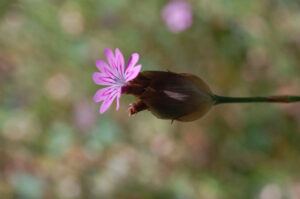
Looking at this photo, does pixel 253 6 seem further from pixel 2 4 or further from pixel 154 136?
pixel 2 4

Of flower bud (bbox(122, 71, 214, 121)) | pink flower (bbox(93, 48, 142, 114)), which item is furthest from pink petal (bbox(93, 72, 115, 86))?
flower bud (bbox(122, 71, 214, 121))

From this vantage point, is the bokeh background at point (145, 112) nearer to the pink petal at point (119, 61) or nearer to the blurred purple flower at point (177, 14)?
the blurred purple flower at point (177, 14)

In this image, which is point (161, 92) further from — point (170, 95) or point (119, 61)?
point (119, 61)

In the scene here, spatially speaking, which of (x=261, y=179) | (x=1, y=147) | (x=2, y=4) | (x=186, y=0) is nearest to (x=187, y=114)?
(x=261, y=179)

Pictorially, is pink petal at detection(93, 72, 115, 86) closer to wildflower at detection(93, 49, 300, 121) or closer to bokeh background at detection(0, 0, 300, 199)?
wildflower at detection(93, 49, 300, 121)

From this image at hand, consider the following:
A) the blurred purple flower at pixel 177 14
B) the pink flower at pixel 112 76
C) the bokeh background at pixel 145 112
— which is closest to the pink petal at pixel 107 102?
the pink flower at pixel 112 76

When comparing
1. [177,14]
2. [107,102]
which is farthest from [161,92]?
[177,14]

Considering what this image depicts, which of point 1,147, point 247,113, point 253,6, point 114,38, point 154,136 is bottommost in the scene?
point 1,147
